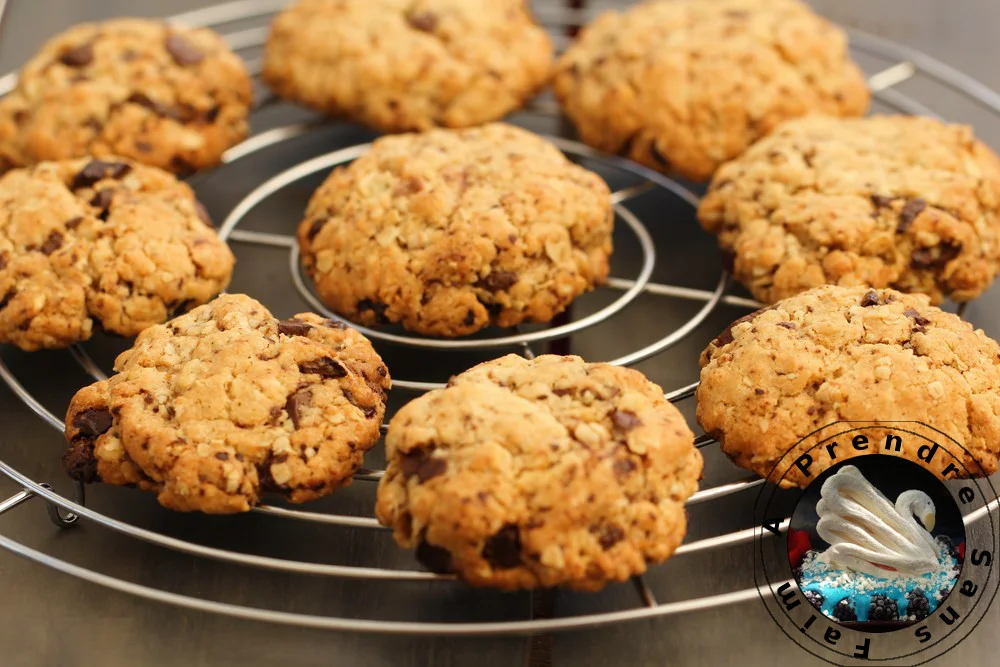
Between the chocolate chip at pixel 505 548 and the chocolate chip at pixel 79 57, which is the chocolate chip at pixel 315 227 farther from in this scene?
the chocolate chip at pixel 505 548

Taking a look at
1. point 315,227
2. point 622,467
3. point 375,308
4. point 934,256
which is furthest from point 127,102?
point 934,256

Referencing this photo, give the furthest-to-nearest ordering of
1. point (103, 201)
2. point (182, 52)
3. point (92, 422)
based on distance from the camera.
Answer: point (182, 52) → point (103, 201) → point (92, 422)

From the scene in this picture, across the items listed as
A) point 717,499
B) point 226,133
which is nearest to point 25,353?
point 226,133

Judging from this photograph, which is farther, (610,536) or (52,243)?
(52,243)

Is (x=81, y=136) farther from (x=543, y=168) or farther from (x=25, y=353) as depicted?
(x=543, y=168)

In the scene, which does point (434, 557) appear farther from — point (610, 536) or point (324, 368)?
point (324, 368)

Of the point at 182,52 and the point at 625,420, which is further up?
the point at 182,52

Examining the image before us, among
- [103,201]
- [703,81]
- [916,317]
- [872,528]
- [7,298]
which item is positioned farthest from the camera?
[703,81]
